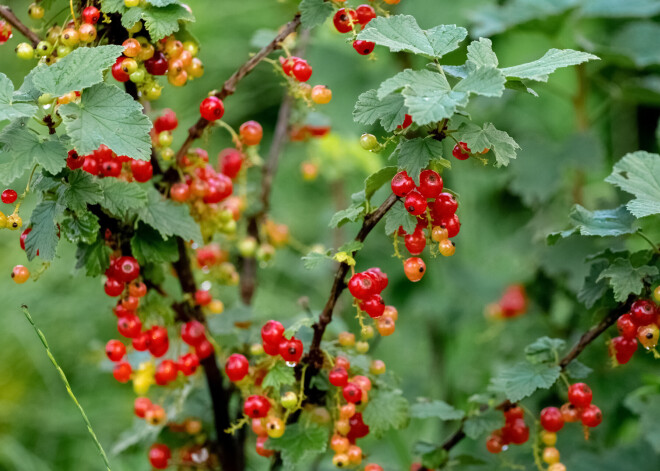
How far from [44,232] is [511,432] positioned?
1.69 feet

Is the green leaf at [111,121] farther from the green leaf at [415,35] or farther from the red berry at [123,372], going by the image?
the red berry at [123,372]

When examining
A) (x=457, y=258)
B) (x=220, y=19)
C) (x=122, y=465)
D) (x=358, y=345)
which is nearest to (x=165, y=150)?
(x=358, y=345)

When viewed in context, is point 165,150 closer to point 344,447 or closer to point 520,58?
point 344,447

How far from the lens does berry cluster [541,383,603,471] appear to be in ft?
2.24

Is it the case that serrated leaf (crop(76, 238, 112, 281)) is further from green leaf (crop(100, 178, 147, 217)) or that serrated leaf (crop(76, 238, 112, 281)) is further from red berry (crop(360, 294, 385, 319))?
red berry (crop(360, 294, 385, 319))

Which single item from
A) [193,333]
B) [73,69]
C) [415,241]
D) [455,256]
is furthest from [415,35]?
[455,256]

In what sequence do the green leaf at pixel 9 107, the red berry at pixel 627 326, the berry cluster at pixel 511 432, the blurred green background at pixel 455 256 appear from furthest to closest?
the blurred green background at pixel 455 256, the berry cluster at pixel 511 432, the red berry at pixel 627 326, the green leaf at pixel 9 107

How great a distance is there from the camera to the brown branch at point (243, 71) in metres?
0.67

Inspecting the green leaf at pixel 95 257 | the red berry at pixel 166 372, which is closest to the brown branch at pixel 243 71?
the green leaf at pixel 95 257

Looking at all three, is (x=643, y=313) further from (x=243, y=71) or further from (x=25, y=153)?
(x=25, y=153)

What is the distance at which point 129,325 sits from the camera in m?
0.70

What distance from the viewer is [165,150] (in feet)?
2.33

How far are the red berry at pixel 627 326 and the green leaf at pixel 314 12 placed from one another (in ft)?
1.30

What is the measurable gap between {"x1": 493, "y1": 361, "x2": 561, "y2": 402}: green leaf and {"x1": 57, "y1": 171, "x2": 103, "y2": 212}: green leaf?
0.42 m
